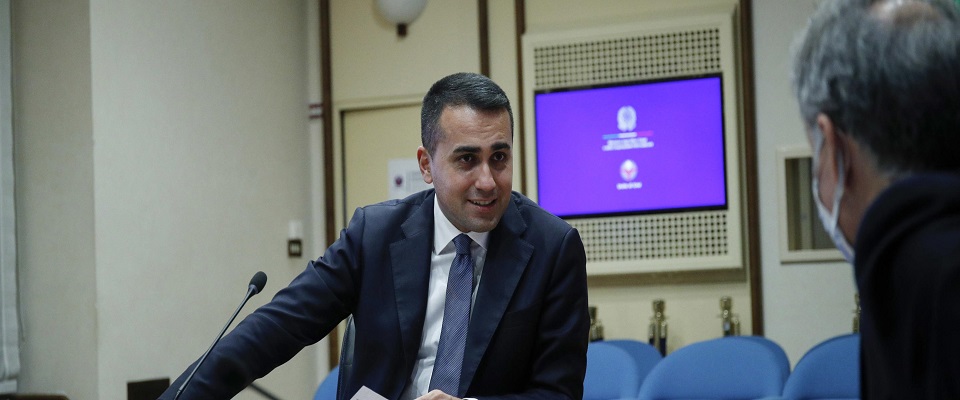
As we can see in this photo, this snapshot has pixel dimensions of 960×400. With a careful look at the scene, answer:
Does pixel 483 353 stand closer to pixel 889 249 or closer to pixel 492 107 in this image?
pixel 492 107

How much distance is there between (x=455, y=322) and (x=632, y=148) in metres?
3.42

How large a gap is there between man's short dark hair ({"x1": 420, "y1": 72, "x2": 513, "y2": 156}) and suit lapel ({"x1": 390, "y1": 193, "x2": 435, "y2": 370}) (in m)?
0.18

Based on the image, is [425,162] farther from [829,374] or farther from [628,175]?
[628,175]

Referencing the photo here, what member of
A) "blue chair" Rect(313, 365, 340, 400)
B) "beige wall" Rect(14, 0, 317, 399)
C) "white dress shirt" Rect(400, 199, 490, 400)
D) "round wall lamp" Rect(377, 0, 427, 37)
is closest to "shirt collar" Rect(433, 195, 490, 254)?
"white dress shirt" Rect(400, 199, 490, 400)

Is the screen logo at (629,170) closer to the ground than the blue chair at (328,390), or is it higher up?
higher up

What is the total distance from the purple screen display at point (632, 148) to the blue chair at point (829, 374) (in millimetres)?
2188

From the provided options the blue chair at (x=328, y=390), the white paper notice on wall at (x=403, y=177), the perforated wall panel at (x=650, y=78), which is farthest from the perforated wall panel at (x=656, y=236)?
the blue chair at (x=328, y=390)

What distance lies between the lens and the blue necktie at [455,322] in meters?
2.32

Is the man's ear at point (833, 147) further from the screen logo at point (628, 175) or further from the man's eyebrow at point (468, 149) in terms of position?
the screen logo at point (628, 175)

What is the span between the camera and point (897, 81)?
980mm

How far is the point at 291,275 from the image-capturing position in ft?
20.2

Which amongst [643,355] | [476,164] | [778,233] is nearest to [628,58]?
[778,233]

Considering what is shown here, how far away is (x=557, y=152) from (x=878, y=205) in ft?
15.8

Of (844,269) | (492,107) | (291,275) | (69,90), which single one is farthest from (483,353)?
(291,275)
